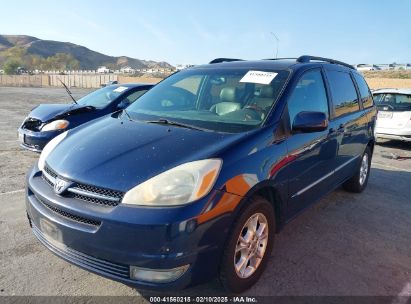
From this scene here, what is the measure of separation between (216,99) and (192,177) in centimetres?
142

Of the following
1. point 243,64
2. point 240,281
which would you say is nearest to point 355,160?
point 243,64

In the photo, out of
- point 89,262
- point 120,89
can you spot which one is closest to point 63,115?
point 120,89

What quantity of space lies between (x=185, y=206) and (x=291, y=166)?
131 cm

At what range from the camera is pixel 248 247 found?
288cm

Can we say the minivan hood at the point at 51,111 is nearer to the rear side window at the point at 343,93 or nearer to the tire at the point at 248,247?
the rear side window at the point at 343,93

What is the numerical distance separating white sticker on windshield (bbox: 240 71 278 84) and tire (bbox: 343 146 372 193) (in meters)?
2.49

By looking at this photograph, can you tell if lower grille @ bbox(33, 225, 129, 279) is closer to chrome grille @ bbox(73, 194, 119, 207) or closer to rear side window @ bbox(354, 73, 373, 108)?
chrome grille @ bbox(73, 194, 119, 207)

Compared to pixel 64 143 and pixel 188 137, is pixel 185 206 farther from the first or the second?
pixel 64 143

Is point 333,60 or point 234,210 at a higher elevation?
point 333,60

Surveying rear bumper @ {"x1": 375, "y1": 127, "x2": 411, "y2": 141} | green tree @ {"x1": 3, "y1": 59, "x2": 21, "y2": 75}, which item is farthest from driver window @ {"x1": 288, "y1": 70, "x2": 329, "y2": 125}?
green tree @ {"x1": 3, "y1": 59, "x2": 21, "y2": 75}

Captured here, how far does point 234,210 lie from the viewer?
A: 255cm

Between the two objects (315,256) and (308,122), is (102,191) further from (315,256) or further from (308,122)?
(315,256)

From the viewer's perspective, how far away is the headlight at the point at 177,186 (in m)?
2.36

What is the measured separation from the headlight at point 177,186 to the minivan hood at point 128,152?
0.20ft
